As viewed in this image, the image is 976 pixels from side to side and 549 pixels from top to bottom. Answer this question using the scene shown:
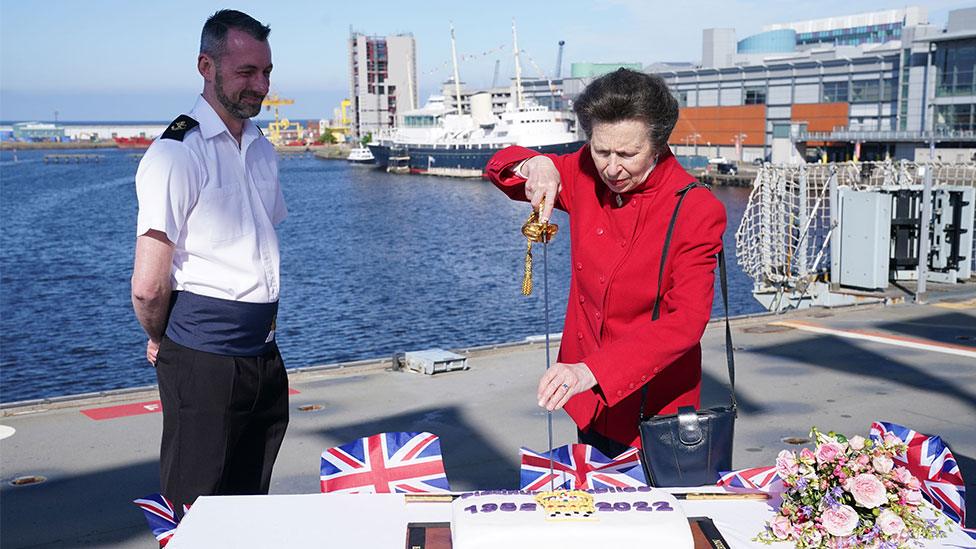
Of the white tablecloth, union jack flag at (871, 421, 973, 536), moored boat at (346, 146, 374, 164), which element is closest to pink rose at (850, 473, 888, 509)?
the white tablecloth

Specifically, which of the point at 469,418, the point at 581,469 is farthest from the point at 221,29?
the point at 469,418

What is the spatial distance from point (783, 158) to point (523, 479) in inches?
2306

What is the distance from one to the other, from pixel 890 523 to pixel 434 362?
5048 millimetres

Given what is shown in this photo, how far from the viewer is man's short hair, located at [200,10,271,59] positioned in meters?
2.55

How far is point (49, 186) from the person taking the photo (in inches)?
2569

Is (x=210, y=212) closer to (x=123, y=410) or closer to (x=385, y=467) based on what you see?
(x=385, y=467)

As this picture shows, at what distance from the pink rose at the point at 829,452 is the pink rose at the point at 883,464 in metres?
0.07

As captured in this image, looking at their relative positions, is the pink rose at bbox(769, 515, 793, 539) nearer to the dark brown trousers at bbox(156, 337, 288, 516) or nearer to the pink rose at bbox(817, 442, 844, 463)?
the pink rose at bbox(817, 442, 844, 463)

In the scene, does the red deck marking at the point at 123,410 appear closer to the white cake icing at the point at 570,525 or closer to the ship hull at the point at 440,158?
the white cake icing at the point at 570,525

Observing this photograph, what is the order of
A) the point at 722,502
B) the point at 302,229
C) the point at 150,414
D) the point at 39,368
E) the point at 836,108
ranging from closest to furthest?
the point at 722,502 → the point at 150,414 → the point at 39,368 → the point at 302,229 → the point at 836,108

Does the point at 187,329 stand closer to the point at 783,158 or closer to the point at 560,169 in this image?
the point at 560,169

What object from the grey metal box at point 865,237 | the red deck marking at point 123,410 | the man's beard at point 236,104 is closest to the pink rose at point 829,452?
the man's beard at point 236,104

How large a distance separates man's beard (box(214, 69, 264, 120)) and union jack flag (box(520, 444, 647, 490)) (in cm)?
118

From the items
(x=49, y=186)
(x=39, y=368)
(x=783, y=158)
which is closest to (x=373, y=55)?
(x=49, y=186)
